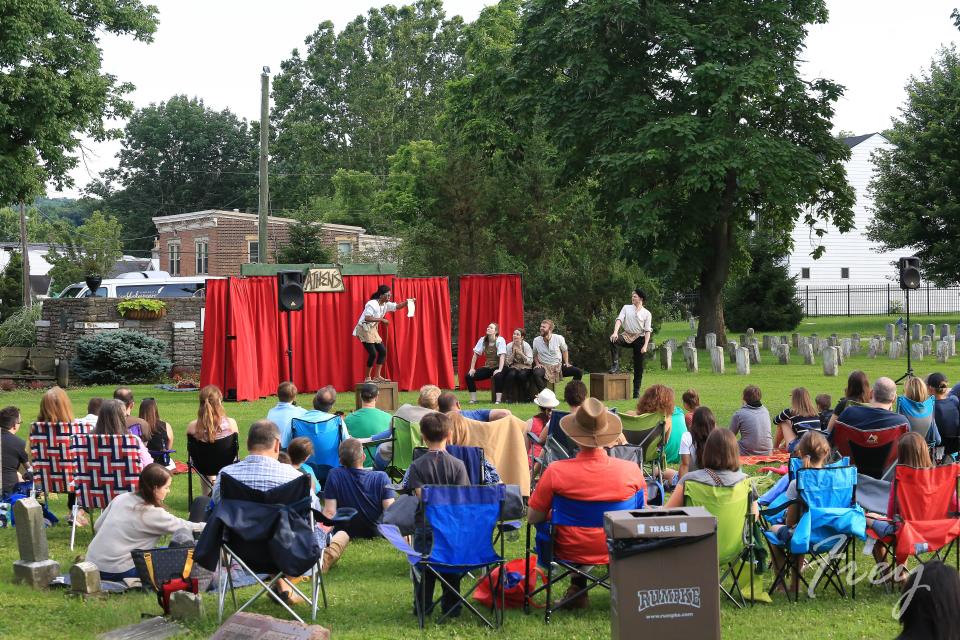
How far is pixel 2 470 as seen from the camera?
31.4 ft

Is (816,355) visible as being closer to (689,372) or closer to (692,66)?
(689,372)

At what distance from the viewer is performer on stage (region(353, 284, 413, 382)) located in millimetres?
19609

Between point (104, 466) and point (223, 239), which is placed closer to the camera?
point (104, 466)

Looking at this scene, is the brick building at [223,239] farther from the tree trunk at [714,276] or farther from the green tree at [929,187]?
the green tree at [929,187]

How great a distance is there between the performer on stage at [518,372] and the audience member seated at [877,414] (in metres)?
9.29

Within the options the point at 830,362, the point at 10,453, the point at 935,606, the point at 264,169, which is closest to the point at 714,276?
the point at 830,362

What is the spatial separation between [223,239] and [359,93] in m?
27.1

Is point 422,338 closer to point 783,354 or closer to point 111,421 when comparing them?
point 783,354

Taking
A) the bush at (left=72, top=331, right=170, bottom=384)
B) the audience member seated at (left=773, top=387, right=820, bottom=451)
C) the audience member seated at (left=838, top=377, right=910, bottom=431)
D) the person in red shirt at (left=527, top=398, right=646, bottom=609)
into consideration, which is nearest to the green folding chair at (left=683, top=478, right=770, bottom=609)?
the person in red shirt at (left=527, top=398, right=646, bottom=609)

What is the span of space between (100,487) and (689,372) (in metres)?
17.7

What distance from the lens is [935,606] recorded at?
376 centimetres

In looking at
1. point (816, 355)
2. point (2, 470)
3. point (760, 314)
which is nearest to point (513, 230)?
point (816, 355)

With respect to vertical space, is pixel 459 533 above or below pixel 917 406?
below

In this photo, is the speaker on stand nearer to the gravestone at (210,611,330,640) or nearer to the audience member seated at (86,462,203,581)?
the audience member seated at (86,462,203,581)
